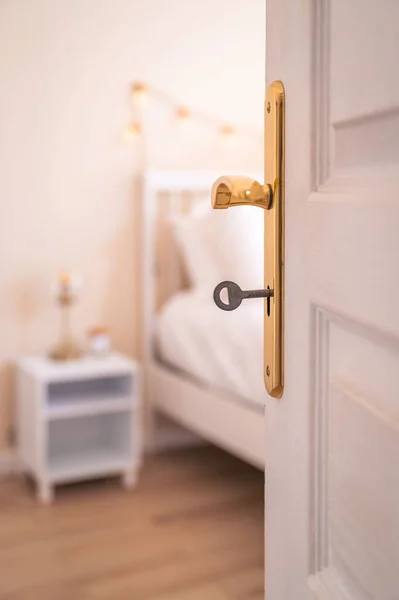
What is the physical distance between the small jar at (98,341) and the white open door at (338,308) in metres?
2.39

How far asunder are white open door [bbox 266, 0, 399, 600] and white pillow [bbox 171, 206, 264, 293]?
2192mm

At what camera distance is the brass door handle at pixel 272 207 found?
0.69 meters

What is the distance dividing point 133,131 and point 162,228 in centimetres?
43

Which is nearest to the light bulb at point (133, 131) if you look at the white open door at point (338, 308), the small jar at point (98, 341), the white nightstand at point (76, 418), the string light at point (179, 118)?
the string light at point (179, 118)

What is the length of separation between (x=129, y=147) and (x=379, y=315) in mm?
2895

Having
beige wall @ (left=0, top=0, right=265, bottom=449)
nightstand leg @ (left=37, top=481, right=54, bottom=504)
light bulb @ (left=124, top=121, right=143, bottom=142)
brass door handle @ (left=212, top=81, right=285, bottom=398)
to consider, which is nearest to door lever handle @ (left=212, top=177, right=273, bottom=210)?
brass door handle @ (left=212, top=81, right=285, bottom=398)

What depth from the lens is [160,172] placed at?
335 cm

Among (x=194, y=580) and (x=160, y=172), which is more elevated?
(x=160, y=172)

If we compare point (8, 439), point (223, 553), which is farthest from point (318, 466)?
point (8, 439)

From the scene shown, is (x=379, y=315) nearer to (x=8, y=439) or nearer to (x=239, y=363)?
(x=239, y=363)

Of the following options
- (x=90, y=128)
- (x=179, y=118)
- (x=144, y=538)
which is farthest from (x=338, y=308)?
(x=179, y=118)

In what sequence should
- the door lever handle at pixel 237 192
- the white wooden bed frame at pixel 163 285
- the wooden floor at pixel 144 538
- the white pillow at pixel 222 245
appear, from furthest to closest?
the white wooden bed frame at pixel 163 285 → the white pillow at pixel 222 245 → the wooden floor at pixel 144 538 → the door lever handle at pixel 237 192

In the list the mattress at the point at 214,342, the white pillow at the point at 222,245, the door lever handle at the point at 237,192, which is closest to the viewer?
the door lever handle at the point at 237,192

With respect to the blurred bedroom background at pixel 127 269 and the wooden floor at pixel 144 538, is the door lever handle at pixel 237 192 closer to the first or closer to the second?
the wooden floor at pixel 144 538
